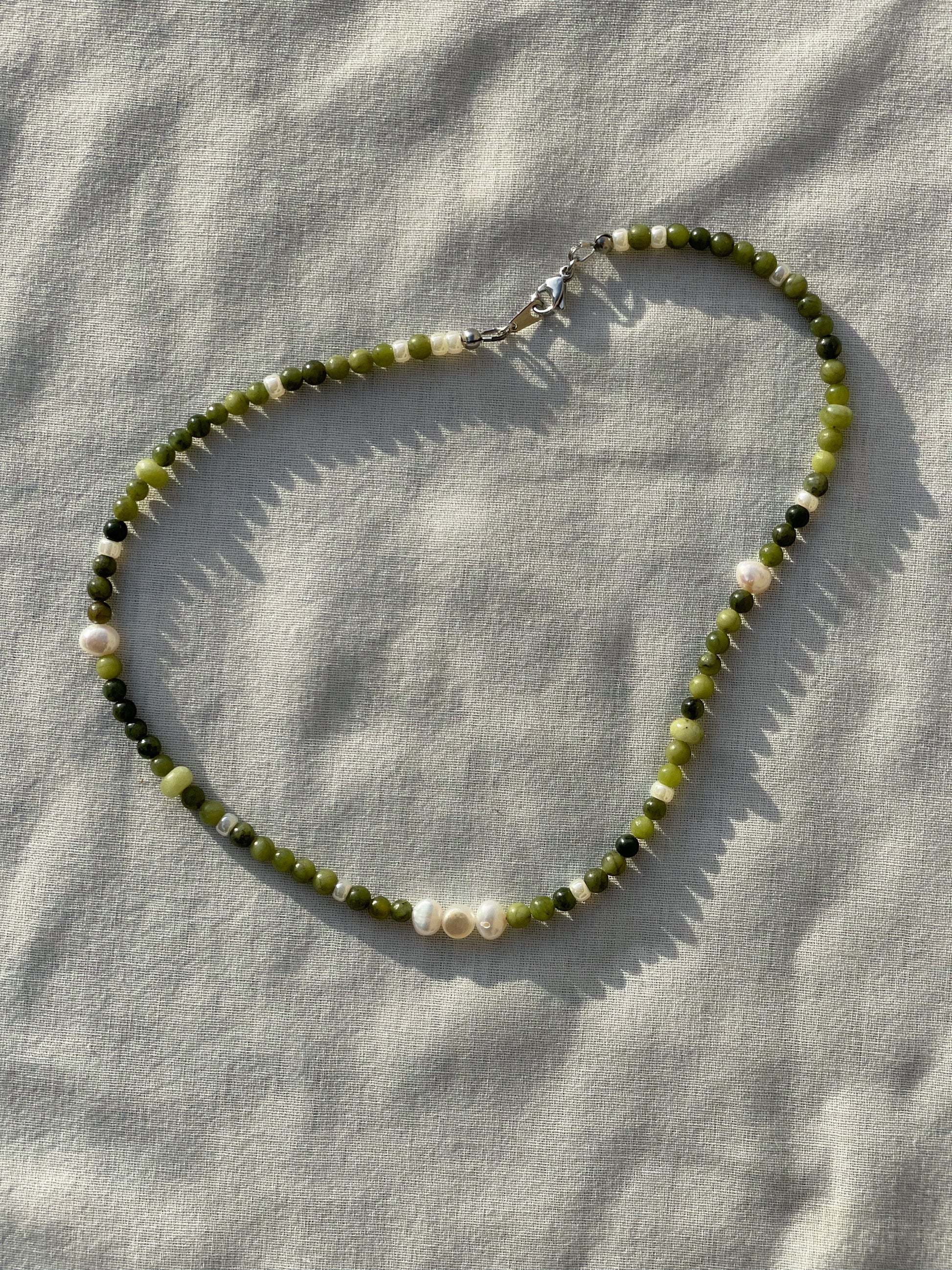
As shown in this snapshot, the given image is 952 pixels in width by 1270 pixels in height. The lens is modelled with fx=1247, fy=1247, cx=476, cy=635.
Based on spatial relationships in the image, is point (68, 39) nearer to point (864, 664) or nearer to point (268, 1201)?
point (864, 664)

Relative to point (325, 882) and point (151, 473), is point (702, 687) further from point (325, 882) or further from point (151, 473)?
point (151, 473)

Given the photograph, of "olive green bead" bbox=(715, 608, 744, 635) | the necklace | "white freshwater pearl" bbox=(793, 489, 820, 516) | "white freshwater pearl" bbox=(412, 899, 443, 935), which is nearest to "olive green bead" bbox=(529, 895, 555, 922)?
the necklace

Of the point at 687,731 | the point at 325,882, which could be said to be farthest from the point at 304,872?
the point at 687,731

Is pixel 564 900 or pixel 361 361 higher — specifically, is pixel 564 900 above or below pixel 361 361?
below

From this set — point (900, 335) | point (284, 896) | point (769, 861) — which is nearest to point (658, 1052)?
point (769, 861)

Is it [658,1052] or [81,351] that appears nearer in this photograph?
[658,1052]

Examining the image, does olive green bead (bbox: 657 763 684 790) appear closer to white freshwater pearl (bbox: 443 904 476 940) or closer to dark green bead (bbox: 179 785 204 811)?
white freshwater pearl (bbox: 443 904 476 940)

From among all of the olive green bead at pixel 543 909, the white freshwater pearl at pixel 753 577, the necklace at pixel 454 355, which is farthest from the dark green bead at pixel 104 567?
the white freshwater pearl at pixel 753 577
